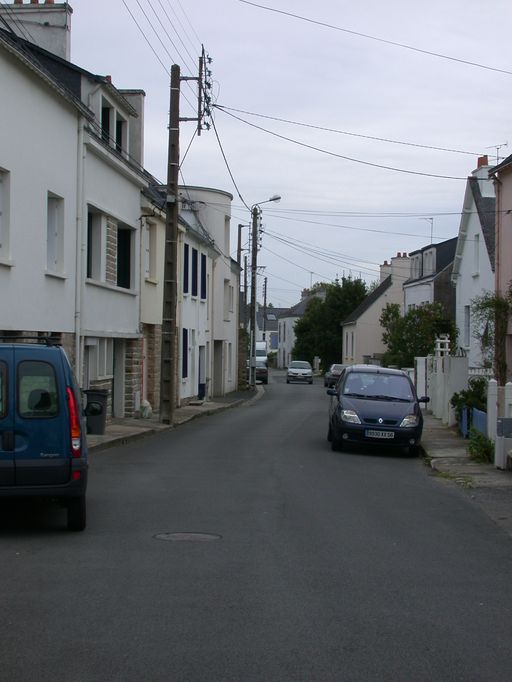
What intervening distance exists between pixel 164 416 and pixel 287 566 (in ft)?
55.7

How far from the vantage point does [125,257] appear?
25859 mm

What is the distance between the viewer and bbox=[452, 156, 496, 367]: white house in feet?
115

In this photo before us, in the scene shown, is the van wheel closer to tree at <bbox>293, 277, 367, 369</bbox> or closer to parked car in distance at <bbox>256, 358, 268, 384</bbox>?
parked car in distance at <bbox>256, 358, 268, 384</bbox>

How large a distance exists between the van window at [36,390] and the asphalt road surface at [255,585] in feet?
3.94

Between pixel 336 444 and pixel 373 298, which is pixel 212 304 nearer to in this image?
pixel 336 444

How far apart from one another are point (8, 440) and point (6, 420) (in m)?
0.19

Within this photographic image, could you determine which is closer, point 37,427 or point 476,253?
point 37,427

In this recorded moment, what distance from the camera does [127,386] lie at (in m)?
25.8

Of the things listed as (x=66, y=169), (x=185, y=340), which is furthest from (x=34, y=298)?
(x=185, y=340)

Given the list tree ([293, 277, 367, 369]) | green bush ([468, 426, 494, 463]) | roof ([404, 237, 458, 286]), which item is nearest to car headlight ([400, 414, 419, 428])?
green bush ([468, 426, 494, 463])

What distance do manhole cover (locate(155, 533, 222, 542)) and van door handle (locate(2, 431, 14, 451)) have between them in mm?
1610

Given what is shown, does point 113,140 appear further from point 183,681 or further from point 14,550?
point 183,681

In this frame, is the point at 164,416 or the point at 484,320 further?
the point at 484,320

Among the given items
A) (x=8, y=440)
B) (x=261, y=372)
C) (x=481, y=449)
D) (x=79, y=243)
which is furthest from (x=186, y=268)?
(x=261, y=372)
